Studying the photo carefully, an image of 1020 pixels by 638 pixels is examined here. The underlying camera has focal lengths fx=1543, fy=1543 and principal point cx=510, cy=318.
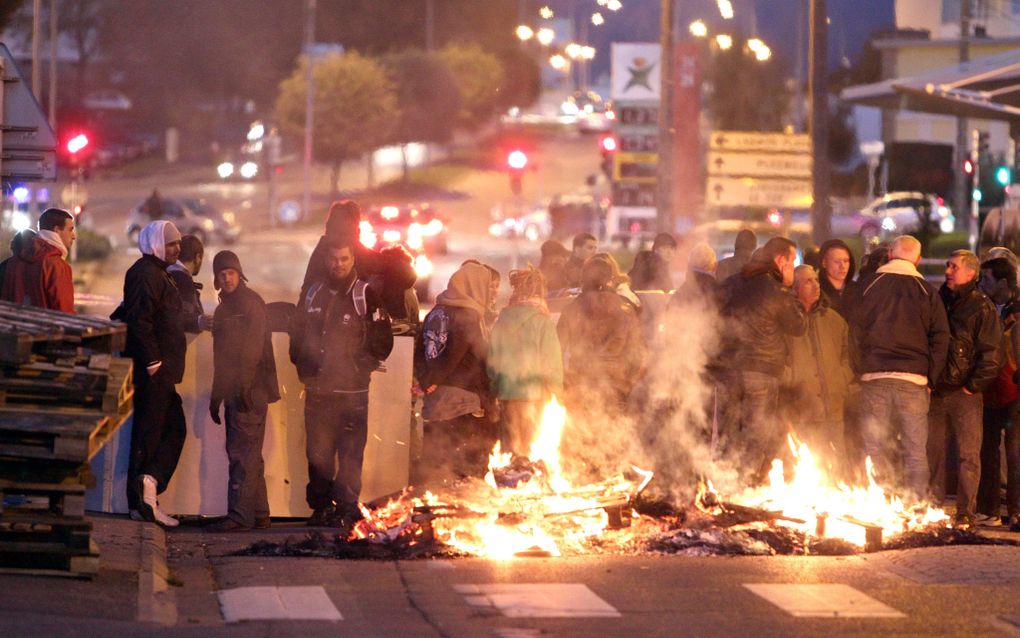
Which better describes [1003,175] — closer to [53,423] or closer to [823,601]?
[823,601]

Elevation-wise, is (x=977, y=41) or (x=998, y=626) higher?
(x=977, y=41)

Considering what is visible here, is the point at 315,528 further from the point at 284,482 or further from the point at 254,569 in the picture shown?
the point at 254,569

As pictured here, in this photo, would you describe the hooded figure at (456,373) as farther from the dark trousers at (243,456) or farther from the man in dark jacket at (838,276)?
the man in dark jacket at (838,276)

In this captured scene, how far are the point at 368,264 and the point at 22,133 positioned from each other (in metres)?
3.06

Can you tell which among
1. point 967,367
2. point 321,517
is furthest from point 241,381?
point 967,367

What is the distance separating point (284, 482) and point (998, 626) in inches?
192

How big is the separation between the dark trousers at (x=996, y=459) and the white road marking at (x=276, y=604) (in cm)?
508

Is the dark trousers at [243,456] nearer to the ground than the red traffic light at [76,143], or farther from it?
nearer to the ground

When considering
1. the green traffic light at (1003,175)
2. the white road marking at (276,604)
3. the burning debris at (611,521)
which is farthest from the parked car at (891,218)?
the white road marking at (276,604)

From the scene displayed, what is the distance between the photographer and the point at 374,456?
1057cm

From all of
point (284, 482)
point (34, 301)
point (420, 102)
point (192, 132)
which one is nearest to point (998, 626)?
point (284, 482)

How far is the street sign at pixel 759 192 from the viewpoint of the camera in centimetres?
2091

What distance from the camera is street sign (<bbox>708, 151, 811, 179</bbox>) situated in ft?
68.7

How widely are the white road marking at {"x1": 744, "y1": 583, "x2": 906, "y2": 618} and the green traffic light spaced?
2409 centimetres
